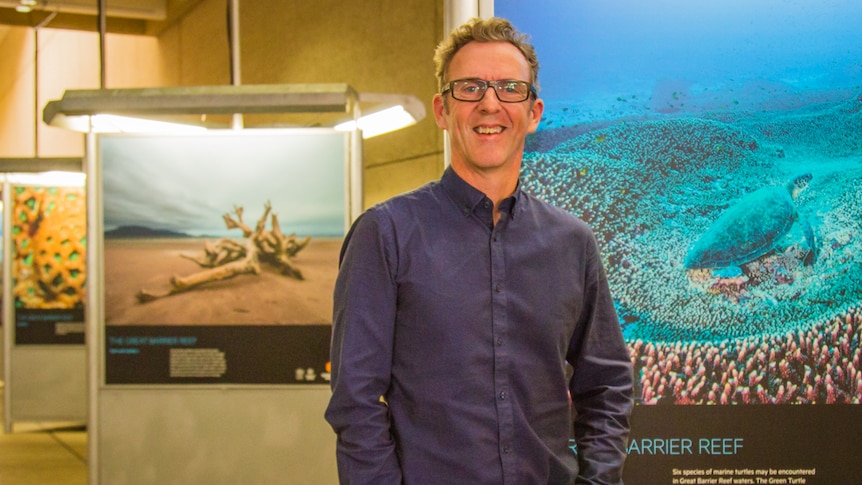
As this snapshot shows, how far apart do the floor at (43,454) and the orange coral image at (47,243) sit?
1.16 m

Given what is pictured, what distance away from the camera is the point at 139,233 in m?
4.56

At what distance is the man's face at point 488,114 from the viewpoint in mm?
1593

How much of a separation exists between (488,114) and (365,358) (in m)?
0.48

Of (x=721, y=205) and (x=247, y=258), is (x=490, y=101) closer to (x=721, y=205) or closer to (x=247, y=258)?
(x=721, y=205)

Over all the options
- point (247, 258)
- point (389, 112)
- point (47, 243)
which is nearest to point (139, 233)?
point (247, 258)

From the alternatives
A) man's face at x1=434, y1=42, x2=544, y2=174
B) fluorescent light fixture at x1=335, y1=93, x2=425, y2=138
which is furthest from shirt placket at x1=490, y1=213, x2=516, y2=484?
fluorescent light fixture at x1=335, y1=93, x2=425, y2=138

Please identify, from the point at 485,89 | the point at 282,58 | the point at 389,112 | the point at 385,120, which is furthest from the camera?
the point at 282,58

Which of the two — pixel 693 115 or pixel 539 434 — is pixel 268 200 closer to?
pixel 693 115

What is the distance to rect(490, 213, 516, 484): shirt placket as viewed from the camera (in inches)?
60.6

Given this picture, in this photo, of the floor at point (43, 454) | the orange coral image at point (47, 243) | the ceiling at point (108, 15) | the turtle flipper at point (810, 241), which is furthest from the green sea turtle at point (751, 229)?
the ceiling at point (108, 15)

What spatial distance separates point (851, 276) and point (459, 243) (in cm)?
114

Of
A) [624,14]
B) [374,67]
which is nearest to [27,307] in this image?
[374,67]

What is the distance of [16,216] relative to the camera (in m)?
7.81

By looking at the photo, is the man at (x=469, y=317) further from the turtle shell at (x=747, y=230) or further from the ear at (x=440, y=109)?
the turtle shell at (x=747, y=230)
